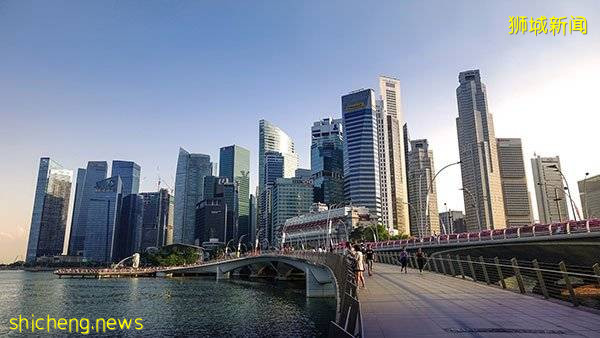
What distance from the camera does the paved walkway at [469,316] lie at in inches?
405

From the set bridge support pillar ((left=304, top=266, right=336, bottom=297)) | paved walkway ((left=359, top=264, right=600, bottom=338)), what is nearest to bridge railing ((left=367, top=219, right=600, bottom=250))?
bridge support pillar ((left=304, top=266, right=336, bottom=297))

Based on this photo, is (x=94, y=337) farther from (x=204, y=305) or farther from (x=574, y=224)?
(x=574, y=224)

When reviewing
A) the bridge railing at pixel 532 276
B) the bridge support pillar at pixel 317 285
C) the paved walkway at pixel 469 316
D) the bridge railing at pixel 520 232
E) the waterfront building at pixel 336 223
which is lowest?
the bridge support pillar at pixel 317 285

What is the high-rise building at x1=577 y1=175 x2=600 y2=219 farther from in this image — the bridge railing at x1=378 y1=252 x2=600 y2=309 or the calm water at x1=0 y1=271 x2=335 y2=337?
the calm water at x1=0 y1=271 x2=335 y2=337

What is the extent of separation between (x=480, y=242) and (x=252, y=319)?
2537 cm

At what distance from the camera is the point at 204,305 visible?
50750 mm

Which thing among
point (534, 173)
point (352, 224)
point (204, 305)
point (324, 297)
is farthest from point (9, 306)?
point (352, 224)

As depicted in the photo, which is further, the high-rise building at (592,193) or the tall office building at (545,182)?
the high-rise building at (592,193)

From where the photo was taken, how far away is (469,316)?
12383 millimetres

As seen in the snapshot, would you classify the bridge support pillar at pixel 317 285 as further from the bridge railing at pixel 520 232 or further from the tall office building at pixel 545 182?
the tall office building at pixel 545 182

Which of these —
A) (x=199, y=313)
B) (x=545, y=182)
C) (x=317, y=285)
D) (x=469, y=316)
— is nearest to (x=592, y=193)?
(x=545, y=182)

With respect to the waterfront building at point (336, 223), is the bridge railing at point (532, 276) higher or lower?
lower

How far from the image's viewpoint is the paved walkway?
10.3 meters

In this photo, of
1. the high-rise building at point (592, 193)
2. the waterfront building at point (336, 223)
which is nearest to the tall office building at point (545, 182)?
the high-rise building at point (592, 193)
